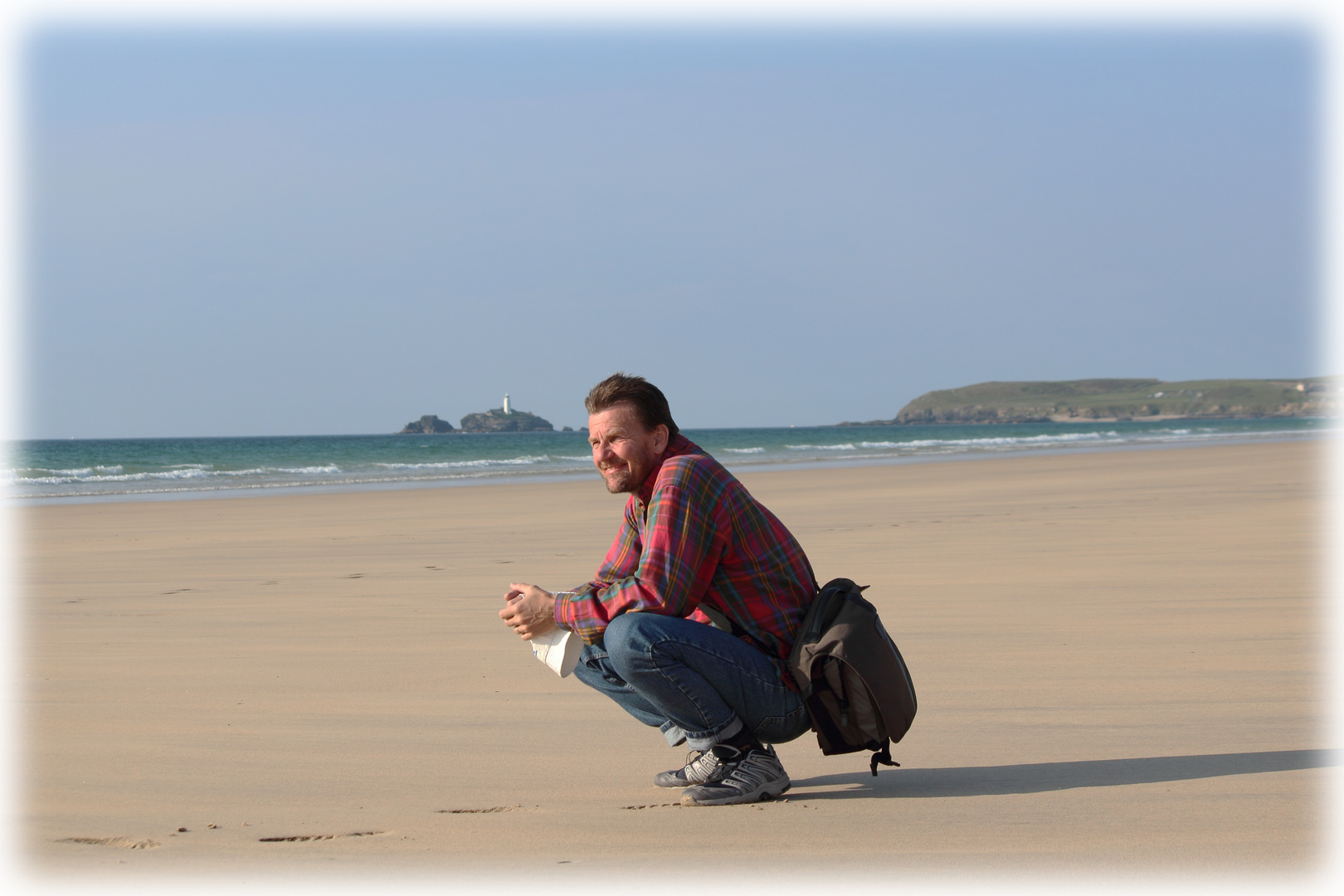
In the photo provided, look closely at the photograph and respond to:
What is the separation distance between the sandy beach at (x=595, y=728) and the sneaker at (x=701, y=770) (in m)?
0.06

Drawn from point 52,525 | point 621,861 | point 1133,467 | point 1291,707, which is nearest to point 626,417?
point 621,861

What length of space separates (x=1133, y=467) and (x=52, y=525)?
1861 centimetres

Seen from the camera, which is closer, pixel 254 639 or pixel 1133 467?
pixel 254 639

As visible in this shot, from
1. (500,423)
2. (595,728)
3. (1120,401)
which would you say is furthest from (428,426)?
(595,728)

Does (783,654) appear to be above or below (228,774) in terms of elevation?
above

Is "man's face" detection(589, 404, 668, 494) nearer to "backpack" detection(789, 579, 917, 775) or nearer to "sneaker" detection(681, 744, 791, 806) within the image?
"backpack" detection(789, 579, 917, 775)

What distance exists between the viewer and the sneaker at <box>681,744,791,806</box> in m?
3.24

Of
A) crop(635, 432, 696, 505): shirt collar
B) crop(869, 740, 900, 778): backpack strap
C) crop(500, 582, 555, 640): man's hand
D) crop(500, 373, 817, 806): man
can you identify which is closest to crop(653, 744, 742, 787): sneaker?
crop(500, 373, 817, 806): man

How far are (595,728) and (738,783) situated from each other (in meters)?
1.02

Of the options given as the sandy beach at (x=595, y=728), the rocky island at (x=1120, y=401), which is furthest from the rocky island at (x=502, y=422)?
the sandy beach at (x=595, y=728)

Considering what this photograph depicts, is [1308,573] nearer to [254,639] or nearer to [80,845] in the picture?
[254,639]

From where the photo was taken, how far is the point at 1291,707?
4195 millimetres

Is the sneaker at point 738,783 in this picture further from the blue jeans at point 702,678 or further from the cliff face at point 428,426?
the cliff face at point 428,426

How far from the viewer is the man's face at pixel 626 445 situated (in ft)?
10.5
